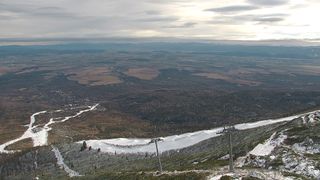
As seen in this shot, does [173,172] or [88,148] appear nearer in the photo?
[173,172]

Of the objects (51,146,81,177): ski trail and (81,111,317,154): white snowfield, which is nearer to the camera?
(51,146,81,177): ski trail

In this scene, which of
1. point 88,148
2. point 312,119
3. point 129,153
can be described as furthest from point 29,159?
point 312,119

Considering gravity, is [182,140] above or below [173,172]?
below

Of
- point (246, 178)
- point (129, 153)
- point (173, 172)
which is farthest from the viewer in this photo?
point (129, 153)

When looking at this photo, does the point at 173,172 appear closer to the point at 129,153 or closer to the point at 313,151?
the point at 313,151

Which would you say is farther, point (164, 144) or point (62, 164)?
point (164, 144)

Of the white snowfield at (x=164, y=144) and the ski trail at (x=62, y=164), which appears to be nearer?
the ski trail at (x=62, y=164)

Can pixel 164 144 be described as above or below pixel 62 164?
above

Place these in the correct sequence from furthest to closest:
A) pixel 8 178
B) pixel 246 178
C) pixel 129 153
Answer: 1. pixel 129 153
2. pixel 8 178
3. pixel 246 178

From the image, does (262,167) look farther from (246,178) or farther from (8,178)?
(8,178)

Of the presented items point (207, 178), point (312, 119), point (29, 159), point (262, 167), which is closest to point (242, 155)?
point (262, 167)
